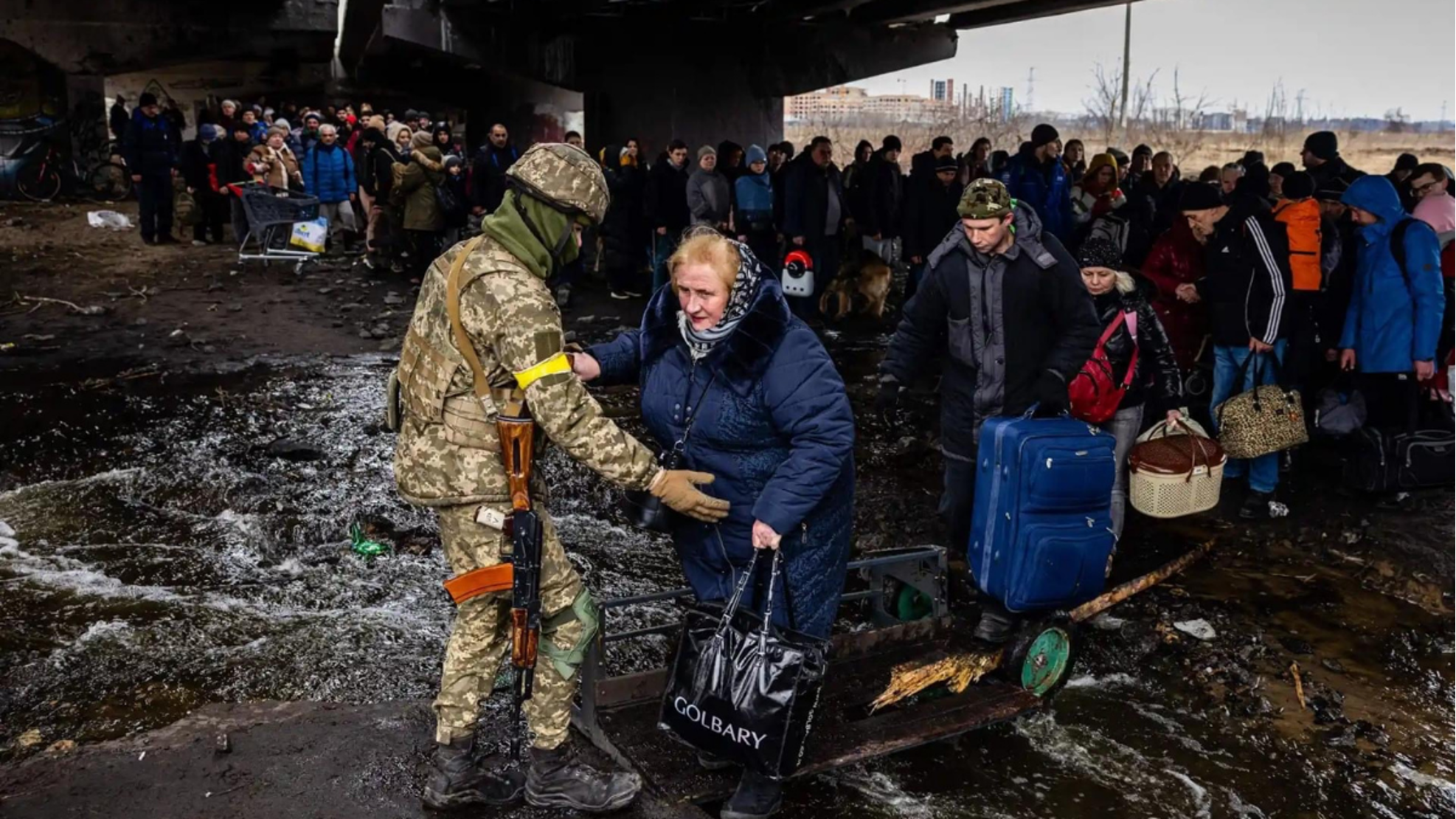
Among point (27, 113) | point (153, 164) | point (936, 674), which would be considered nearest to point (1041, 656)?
point (936, 674)

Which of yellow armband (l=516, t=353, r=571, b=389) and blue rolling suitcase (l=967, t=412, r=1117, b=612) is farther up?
yellow armband (l=516, t=353, r=571, b=389)

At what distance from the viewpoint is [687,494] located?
135 inches

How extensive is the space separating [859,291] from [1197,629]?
303 inches

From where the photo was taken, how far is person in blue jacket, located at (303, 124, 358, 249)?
1598 centimetres

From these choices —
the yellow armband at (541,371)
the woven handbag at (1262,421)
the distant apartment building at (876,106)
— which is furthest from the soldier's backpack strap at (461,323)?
the distant apartment building at (876,106)

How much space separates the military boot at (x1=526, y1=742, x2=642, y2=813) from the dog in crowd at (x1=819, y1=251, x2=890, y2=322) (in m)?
9.57

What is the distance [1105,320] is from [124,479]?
5.95 metres

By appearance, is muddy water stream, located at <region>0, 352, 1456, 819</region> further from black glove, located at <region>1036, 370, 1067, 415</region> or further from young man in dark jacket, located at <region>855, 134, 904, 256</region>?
young man in dark jacket, located at <region>855, 134, 904, 256</region>

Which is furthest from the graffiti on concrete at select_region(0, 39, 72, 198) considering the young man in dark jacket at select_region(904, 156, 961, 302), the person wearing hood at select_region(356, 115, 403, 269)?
the young man in dark jacket at select_region(904, 156, 961, 302)

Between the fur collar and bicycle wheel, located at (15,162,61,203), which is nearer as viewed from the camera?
the fur collar

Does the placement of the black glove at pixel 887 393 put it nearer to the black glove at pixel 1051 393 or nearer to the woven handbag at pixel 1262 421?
the black glove at pixel 1051 393

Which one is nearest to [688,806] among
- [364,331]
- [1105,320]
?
[1105,320]

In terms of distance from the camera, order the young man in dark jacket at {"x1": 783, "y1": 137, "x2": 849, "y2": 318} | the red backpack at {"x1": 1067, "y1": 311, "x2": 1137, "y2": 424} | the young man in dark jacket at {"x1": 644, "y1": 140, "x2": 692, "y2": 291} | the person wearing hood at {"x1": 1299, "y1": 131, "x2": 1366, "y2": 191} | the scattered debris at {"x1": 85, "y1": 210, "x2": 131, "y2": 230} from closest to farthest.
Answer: the red backpack at {"x1": 1067, "y1": 311, "x2": 1137, "y2": 424}
the person wearing hood at {"x1": 1299, "y1": 131, "x2": 1366, "y2": 191}
the young man in dark jacket at {"x1": 783, "y1": 137, "x2": 849, "y2": 318}
the young man in dark jacket at {"x1": 644, "y1": 140, "x2": 692, "y2": 291}
the scattered debris at {"x1": 85, "y1": 210, "x2": 131, "y2": 230}

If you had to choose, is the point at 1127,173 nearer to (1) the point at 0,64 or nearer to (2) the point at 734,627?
(2) the point at 734,627
